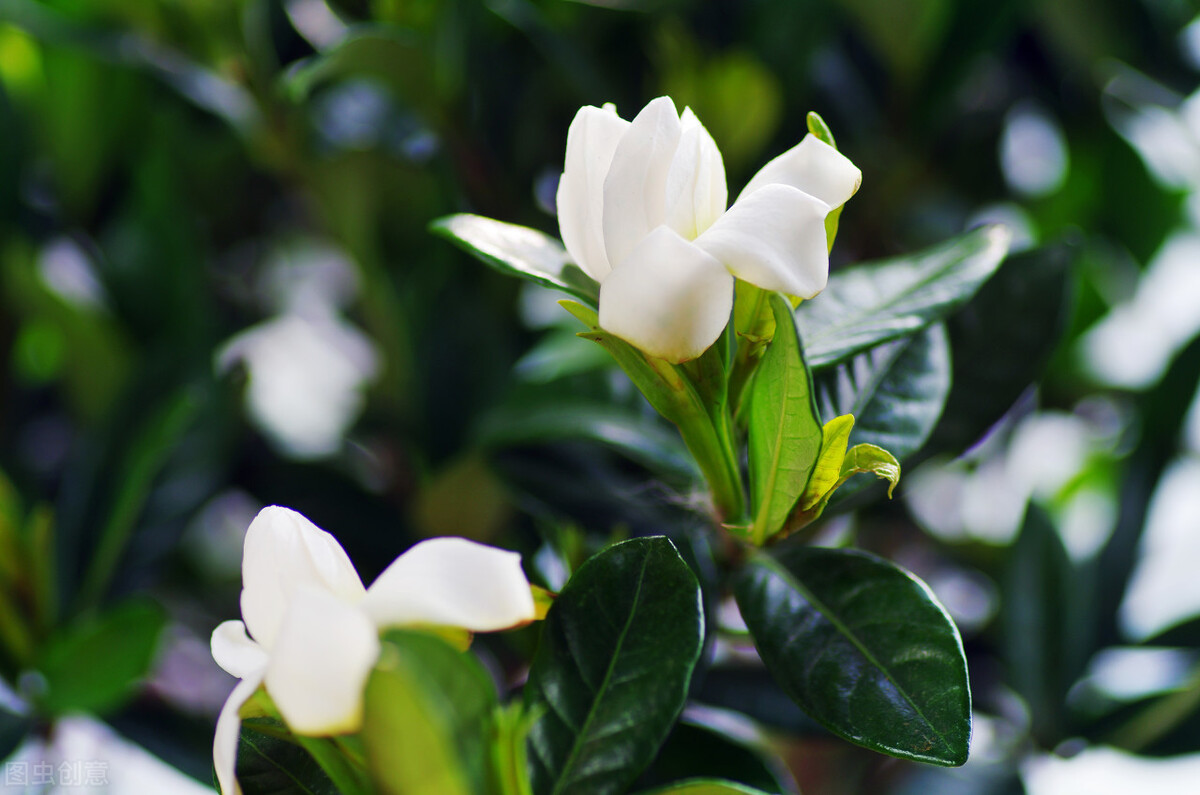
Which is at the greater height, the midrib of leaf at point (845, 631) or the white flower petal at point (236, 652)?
the midrib of leaf at point (845, 631)

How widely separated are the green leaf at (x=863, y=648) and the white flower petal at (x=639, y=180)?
0.19m

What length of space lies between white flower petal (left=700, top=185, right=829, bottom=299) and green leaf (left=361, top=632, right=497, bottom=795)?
177mm

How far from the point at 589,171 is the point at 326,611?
0.20 metres

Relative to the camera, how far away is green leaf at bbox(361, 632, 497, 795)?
0.85 ft

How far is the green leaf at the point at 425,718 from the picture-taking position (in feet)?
0.85

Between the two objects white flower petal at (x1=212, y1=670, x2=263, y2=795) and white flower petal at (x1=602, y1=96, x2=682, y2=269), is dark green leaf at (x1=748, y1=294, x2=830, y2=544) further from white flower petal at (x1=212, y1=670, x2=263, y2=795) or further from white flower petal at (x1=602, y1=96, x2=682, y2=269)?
white flower petal at (x1=212, y1=670, x2=263, y2=795)

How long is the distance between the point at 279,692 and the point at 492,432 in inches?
12.8

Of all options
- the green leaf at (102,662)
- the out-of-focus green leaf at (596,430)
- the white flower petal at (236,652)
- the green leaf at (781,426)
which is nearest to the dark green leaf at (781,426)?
the green leaf at (781,426)

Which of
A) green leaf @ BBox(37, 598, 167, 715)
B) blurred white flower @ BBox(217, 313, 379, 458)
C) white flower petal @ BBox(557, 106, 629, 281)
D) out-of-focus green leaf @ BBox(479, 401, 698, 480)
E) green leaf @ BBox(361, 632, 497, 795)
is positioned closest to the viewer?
green leaf @ BBox(361, 632, 497, 795)

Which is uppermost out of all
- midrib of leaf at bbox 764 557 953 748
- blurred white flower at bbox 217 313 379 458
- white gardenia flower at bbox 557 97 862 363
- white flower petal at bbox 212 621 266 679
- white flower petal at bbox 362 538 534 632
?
white gardenia flower at bbox 557 97 862 363

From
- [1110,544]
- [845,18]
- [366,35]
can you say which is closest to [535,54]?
[366,35]

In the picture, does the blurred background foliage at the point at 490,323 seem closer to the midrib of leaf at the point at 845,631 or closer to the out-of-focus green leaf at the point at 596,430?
the out-of-focus green leaf at the point at 596,430

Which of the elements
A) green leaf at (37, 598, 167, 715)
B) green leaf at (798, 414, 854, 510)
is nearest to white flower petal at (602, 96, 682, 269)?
green leaf at (798, 414, 854, 510)

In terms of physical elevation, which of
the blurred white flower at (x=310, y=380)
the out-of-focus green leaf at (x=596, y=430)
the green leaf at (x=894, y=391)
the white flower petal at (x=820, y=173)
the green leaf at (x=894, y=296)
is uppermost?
the white flower petal at (x=820, y=173)
